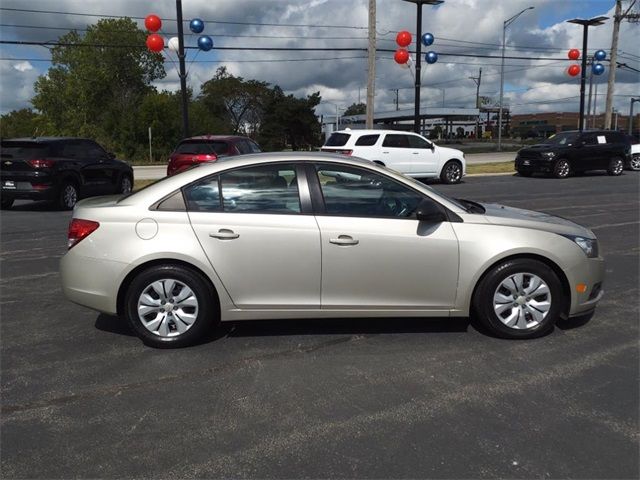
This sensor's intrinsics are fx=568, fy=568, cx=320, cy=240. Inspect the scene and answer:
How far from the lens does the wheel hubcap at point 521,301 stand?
14.6 feet

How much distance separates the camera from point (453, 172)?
1864cm

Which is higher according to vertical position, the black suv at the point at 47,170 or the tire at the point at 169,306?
the black suv at the point at 47,170

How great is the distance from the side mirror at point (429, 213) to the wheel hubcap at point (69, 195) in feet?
35.2

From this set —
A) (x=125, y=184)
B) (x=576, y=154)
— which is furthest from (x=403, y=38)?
(x=125, y=184)

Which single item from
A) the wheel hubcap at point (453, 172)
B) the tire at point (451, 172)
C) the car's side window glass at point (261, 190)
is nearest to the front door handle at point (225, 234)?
the car's side window glass at point (261, 190)

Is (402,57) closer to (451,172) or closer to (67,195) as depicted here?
(451,172)

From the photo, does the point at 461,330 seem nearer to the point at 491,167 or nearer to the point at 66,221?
the point at 66,221

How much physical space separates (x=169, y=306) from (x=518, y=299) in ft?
8.92

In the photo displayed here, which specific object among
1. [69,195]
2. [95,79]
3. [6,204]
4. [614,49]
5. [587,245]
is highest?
[95,79]

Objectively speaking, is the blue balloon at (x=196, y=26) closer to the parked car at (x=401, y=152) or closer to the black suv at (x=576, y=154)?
the parked car at (x=401, y=152)

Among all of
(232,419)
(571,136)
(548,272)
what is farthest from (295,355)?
(571,136)

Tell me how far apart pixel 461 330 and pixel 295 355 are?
1.46 meters

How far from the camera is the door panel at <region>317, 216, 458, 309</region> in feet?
14.1

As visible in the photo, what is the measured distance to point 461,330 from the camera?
479 centimetres
